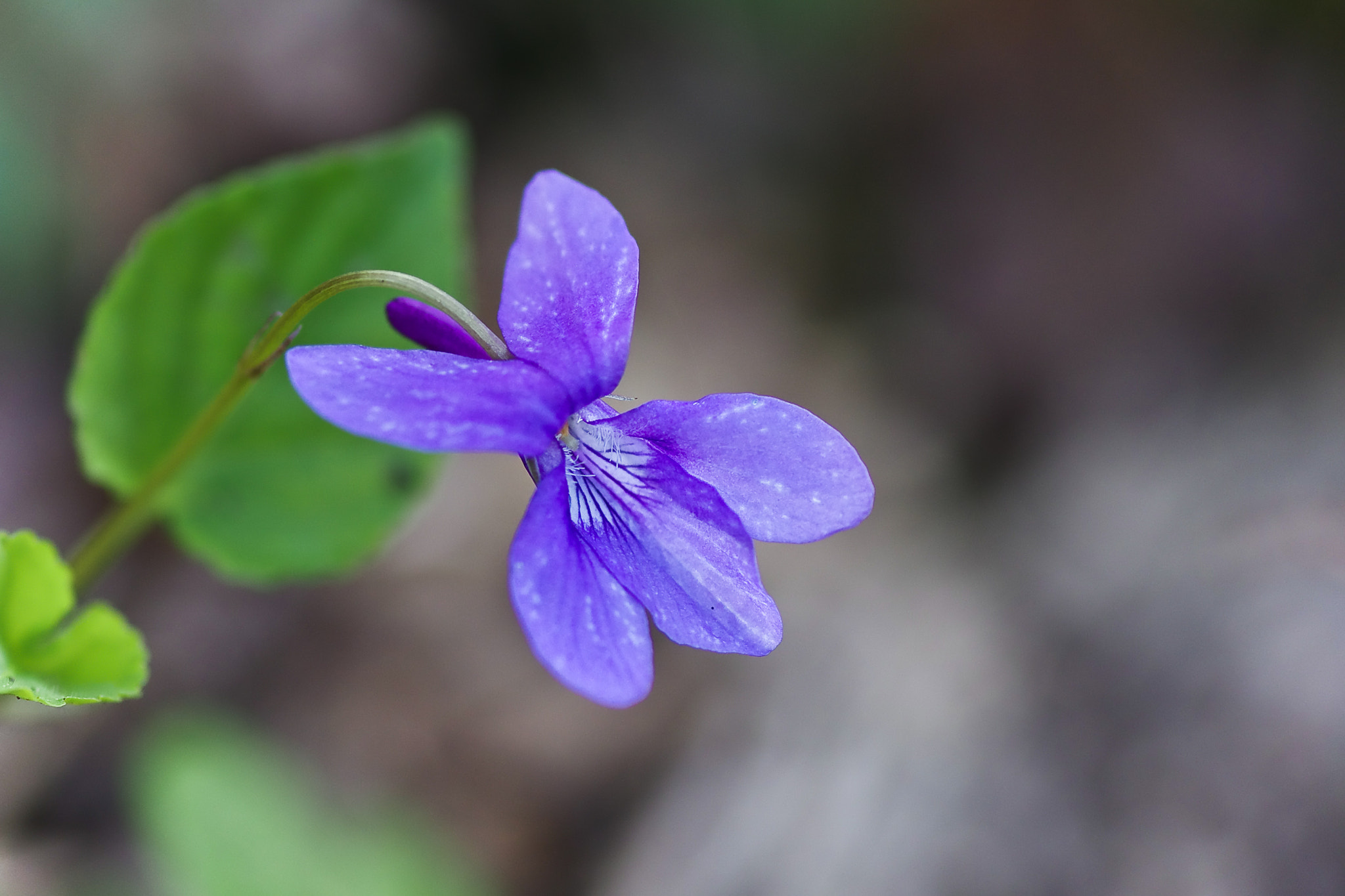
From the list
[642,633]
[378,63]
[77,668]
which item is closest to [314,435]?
[77,668]

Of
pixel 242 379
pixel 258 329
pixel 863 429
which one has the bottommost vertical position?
pixel 863 429

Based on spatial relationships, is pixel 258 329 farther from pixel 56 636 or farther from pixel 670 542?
pixel 670 542

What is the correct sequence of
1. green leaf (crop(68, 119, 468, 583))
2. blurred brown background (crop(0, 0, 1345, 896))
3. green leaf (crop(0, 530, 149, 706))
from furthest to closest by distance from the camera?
blurred brown background (crop(0, 0, 1345, 896)) < green leaf (crop(68, 119, 468, 583)) < green leaf (crop(0, 530, 149, 706))

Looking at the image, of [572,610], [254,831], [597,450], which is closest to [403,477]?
[597,450]

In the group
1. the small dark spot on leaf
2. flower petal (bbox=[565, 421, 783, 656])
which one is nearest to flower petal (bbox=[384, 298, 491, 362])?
flower petal (bbox=[565, 421, 783, 656])

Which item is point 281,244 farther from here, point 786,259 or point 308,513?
point 786,259

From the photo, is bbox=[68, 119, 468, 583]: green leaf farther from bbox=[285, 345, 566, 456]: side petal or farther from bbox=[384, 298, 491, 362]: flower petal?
bbox=[285, 345, 566, 456]: side petal
